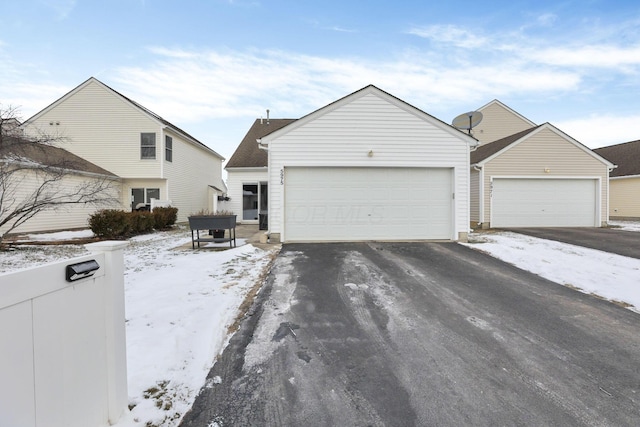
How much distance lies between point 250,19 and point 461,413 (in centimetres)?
1328

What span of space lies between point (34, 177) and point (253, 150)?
9.94m

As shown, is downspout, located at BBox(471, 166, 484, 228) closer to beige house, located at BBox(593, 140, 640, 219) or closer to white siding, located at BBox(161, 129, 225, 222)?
beige house, located at BBox(593, 140, 640, 219)

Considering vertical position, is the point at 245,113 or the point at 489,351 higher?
the point at 245,113

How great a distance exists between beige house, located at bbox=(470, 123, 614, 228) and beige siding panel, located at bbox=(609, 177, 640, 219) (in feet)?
21.0

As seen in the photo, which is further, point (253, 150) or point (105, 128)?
point (253, 150)

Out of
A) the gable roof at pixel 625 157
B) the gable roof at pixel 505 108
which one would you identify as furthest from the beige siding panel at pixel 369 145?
the gable roof at pixel 625 157

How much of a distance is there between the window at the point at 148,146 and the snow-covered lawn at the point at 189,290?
8.13m

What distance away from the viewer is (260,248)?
8.55m

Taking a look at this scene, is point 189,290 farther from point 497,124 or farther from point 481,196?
point 497,124

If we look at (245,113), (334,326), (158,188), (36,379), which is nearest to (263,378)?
(334,326)

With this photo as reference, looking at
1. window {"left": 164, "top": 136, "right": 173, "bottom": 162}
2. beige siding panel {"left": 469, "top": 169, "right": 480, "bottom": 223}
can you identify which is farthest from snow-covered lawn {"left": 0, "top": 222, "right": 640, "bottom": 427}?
window {"left": 164, "top": 136, "right": 173, "bottom": 162}

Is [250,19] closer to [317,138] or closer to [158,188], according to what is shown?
[317,138]

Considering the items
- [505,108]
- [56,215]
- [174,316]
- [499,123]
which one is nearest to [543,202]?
[499,123]

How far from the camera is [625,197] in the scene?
17891 millimetres
